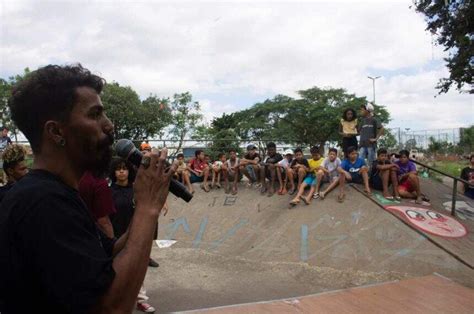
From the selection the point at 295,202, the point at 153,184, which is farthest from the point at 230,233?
the point at 153,184

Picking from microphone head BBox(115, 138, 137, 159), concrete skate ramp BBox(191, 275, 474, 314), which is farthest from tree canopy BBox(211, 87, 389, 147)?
microphone head BBox(115, 138, 137, 159)

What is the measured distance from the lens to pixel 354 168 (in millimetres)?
9789

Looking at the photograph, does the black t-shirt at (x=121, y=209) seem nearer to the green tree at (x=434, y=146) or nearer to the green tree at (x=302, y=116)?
the green tree at (x=302, y=116)

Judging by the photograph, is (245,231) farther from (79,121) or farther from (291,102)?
(291,102)

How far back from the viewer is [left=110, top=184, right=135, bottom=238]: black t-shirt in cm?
479

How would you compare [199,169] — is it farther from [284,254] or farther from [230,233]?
[284,254]

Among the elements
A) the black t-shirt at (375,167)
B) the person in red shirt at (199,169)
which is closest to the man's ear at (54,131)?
the black t-shirt at (375,167)

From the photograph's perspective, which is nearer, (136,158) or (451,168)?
(136,158)

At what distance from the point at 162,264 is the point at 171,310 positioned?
7.65 ft

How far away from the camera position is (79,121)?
1.45 m

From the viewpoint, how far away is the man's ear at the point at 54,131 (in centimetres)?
142

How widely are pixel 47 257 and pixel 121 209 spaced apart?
3748 millimetres

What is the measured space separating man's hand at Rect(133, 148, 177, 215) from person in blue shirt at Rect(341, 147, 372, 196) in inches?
Answer: 333

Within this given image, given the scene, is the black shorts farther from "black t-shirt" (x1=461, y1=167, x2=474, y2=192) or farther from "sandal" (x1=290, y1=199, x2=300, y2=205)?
"black t-shirt" (x1=461, y1=167, x2=474, y2=192)
